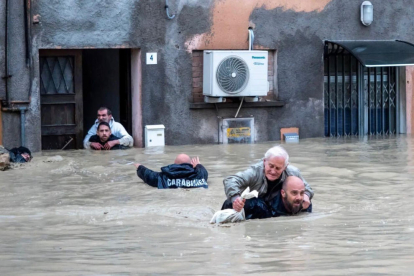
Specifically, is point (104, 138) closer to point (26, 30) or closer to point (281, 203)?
point (26, 30)

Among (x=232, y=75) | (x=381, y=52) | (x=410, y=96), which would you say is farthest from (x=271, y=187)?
(x=410, y=96)

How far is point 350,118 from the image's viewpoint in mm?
17750

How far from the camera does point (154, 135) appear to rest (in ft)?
51.4

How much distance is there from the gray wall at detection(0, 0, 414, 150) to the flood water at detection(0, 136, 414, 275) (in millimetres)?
1840

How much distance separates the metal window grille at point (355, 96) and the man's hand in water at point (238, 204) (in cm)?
964

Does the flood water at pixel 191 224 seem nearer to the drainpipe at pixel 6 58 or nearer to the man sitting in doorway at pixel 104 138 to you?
the man sitting in doorway at pixel 104 138

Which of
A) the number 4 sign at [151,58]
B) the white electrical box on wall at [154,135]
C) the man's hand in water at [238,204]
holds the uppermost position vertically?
the number 4 sign at [151,58]

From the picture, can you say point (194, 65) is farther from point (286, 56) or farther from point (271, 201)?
point (271, 201)

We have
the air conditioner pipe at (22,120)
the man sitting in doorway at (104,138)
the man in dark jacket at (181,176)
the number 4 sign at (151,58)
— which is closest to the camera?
the man in dark jacket at (181,176)

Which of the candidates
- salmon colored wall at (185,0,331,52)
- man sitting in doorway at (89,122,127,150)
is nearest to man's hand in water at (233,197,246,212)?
man sitting in doorway at (89,122,127,150)

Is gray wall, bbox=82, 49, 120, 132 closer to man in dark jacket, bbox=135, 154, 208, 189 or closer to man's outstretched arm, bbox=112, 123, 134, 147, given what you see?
man's outstretched arm, bbox=112, 123, 134, 147

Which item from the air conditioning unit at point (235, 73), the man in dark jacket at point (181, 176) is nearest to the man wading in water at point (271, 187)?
the man in dark jacket at point (181, 176)

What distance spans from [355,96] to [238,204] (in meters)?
10.2

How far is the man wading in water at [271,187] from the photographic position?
27.5 ft
